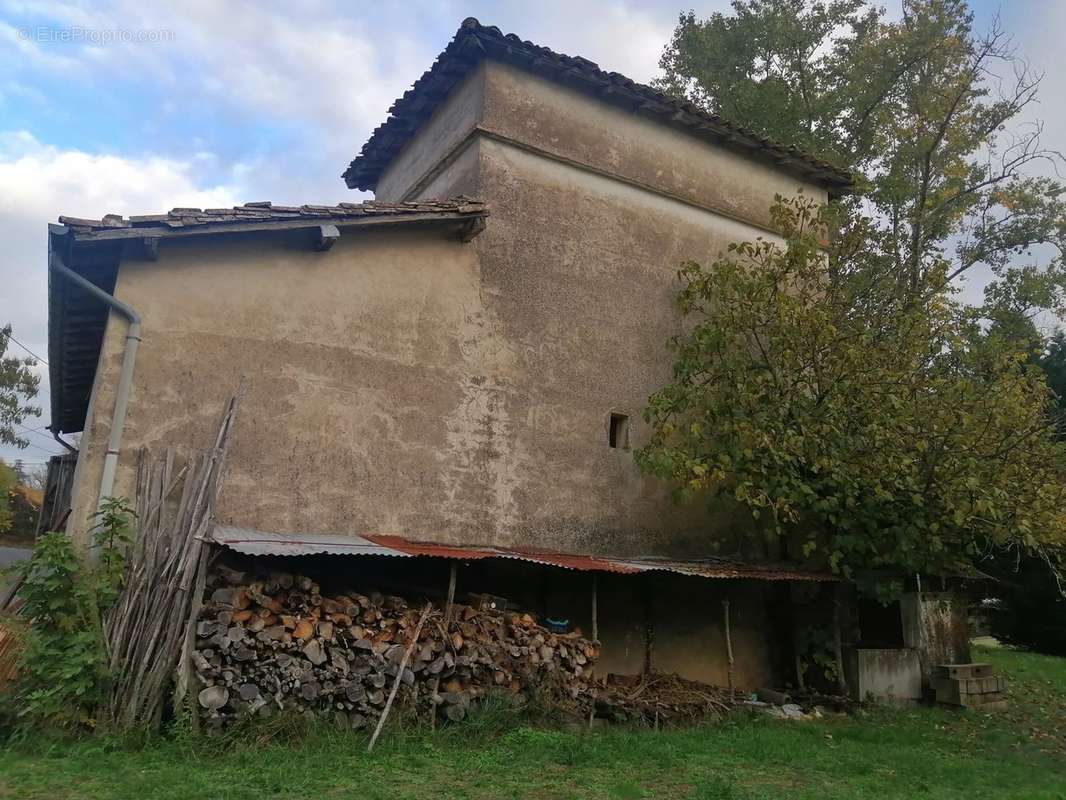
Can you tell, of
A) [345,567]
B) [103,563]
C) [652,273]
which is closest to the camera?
[103,563]

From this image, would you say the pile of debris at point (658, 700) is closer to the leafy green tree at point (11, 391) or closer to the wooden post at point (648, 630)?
the wooden post at point (648, 630)

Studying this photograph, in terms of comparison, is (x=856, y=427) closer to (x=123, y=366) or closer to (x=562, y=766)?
(x=562, y=766)

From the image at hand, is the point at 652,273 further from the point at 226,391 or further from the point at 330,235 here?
the point at 226,391

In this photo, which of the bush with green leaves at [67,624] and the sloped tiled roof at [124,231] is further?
the sloped tiled roof at [124,231]

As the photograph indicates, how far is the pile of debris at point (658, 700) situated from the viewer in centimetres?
880

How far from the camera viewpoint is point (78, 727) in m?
6.58

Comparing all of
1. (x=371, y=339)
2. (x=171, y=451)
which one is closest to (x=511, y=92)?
(x=371, y=339)

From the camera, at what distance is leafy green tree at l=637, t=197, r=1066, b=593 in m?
10.3

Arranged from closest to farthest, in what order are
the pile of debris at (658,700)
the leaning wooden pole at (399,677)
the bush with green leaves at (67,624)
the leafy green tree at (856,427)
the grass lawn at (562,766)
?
the grass lawn at (562,766) < the bush with green leaves at (67,624) < the leaning wooden pole at (399,677) < the pile of debris at (658,700) < the leafy green tree at (856,427)

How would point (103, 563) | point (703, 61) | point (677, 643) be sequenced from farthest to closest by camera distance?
point (703, 61) → point (677, 643) → point (103, 563)

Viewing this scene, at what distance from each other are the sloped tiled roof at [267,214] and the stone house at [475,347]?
3 cm

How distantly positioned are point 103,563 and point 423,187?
7618mm

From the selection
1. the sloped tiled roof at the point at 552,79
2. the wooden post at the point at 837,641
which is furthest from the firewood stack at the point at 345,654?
the sloped tiled roof at the point at 552,79

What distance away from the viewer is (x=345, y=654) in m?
7.30
